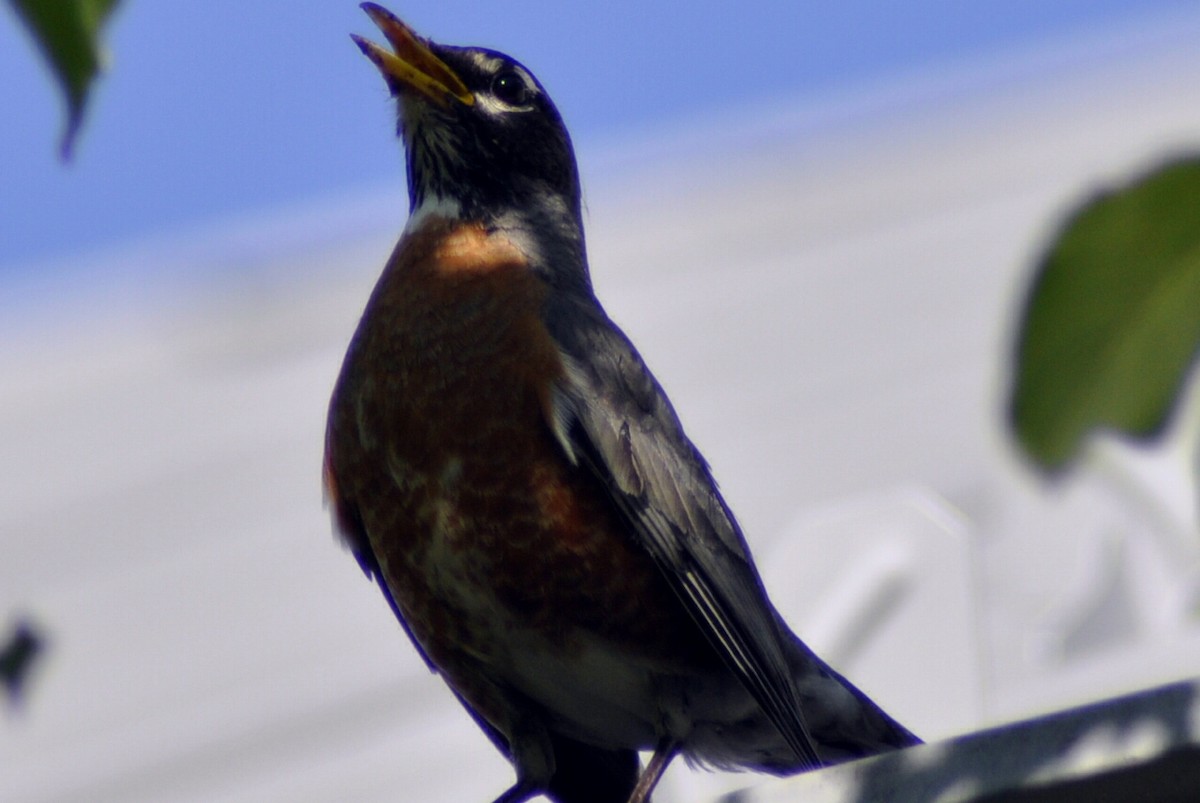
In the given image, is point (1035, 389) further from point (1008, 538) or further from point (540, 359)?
point (1008, 538)

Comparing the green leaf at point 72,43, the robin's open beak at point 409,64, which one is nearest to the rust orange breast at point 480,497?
the robin's open beak at point 409,64

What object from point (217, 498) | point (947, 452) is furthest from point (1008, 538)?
point (217, 498)

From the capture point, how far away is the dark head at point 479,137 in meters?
2.76

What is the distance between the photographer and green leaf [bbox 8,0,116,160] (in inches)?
39.7

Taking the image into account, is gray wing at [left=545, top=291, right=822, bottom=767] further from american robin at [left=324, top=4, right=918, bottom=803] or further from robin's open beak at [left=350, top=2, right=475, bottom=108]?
robin's open beak at [left=350, top=2, right=475, bottom=108]

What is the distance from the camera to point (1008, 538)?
4.36m

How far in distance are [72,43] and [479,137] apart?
1843 mm

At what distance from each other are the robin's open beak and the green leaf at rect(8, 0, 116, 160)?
1497 millimetres

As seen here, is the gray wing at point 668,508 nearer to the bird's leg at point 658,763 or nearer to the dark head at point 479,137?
the bird's leg at point 658,763

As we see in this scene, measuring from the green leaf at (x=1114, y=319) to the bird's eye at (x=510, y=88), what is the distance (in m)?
2.00

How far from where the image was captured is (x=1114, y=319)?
927 millimetres

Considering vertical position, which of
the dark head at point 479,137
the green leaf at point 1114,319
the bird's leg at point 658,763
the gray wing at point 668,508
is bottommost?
the green leaf at point 1114,319

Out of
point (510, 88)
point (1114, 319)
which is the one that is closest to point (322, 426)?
point (510, 88)

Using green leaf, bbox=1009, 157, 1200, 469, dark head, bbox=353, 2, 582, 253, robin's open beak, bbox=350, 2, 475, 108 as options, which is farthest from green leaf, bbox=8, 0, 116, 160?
dark head, bbox=353, 2, 582, 253
